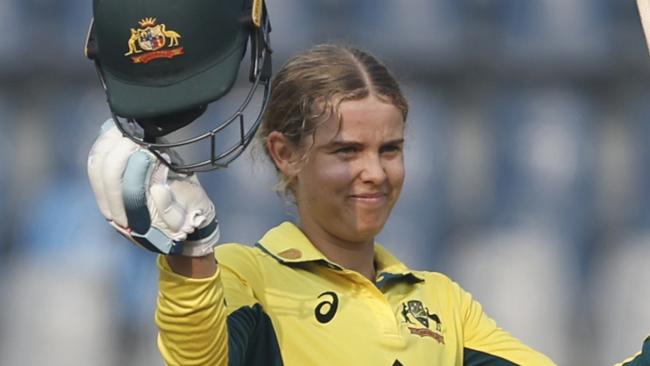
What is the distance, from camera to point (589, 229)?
371 centimetres

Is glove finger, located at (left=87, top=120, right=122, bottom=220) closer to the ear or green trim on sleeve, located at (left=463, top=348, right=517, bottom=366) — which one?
the ear

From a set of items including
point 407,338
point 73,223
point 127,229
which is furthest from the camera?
point 73,223

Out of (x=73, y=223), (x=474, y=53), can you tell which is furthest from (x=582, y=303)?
(x=73, y=223)

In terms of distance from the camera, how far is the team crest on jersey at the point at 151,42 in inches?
75.5

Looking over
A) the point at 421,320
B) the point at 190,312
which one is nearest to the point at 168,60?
the point at 190,312

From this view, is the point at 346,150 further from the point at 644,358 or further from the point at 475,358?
the point at 644,358

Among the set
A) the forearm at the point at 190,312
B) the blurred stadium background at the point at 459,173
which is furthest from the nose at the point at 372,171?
the blurred stadium background at the point at 459,173

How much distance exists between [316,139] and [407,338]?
1.12 ft

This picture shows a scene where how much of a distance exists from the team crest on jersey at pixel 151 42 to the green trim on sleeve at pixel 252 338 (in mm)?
403

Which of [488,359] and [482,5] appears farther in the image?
[482,5]

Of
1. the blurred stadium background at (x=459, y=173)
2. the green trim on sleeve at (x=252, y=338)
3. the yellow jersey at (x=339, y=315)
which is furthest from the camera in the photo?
the blurred stadium background at (x=459, y=173)

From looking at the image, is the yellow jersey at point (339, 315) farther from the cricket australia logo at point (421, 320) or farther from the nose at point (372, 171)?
the nose at point (372, 171)

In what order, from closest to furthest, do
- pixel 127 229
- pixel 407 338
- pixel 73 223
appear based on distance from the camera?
pixel 127 229 → pixel 407 338 → pixel 73 223

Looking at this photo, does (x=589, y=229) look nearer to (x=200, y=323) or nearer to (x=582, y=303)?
(x=582, y=303)
